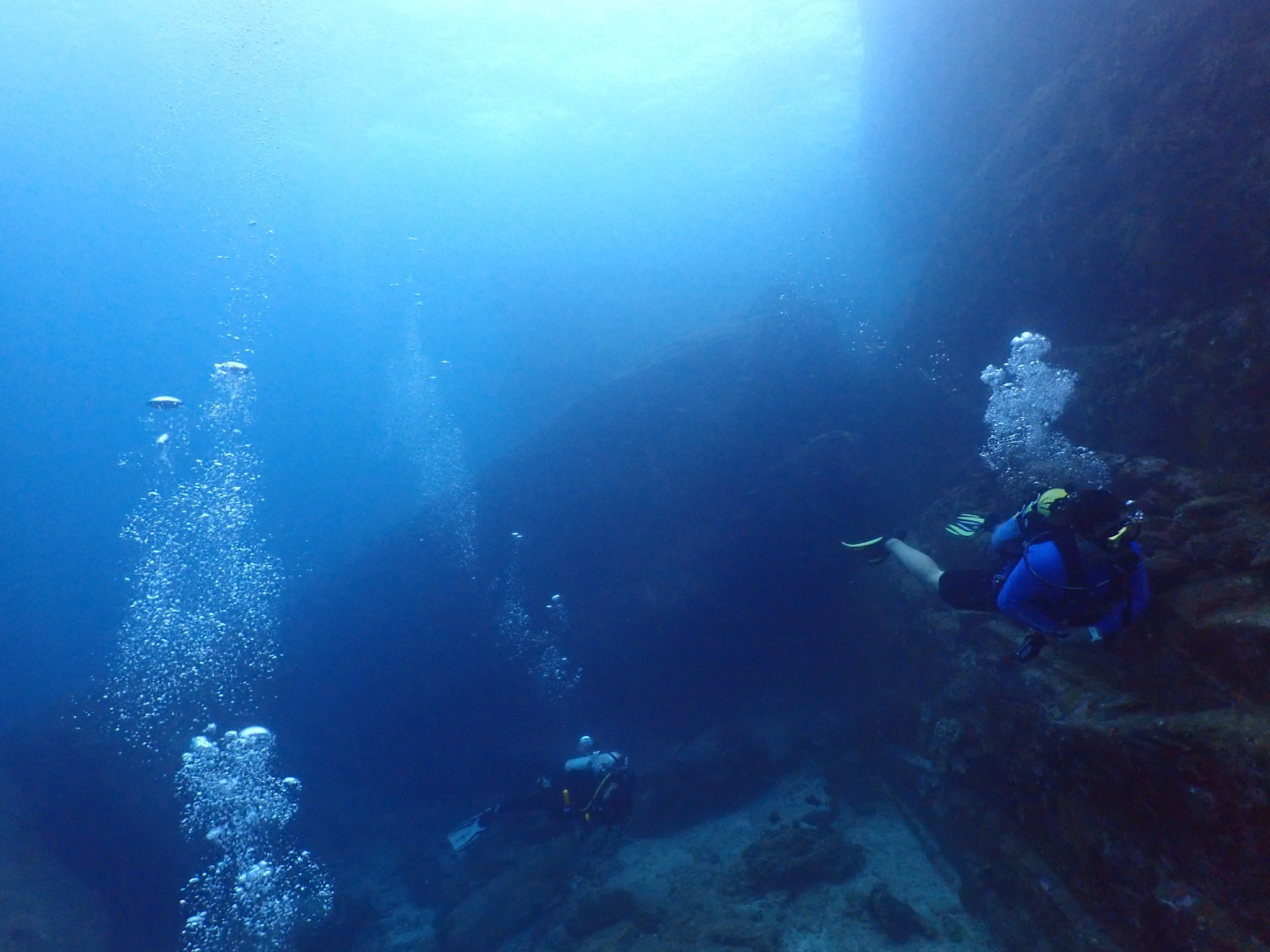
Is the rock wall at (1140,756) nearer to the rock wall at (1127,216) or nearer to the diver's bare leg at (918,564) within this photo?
the diver's bare leg at (918,564)

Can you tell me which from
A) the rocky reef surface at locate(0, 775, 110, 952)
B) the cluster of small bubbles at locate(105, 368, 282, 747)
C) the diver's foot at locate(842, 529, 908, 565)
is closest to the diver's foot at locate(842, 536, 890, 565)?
the diver's foot at locate(842, 529, 908, 565)

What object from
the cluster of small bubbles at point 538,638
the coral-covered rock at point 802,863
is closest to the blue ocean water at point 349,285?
the cluster of small bubbles at point 538,638

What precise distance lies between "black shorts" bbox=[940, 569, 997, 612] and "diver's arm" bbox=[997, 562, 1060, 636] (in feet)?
2.10

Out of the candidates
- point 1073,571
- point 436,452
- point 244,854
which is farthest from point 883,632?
point 436,452

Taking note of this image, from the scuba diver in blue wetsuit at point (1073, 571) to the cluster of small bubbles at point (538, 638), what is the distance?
10814 mm

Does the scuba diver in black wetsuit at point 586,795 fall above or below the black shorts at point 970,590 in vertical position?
above

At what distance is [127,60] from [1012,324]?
35409 millimetres

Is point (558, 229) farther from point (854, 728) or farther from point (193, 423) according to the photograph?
point (193, 423)

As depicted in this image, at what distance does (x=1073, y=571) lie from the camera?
446 cm

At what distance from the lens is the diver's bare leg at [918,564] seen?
6.30m

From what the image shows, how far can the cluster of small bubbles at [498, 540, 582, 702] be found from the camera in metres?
14.3

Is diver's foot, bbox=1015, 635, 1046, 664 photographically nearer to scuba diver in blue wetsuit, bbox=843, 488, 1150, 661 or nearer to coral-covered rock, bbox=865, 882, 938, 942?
scuba diver in blue wetsuit, bbox=843, 488, 1150, 661

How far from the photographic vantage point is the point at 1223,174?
781 centimetres

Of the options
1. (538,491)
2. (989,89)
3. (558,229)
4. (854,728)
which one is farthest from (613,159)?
(854,728)
